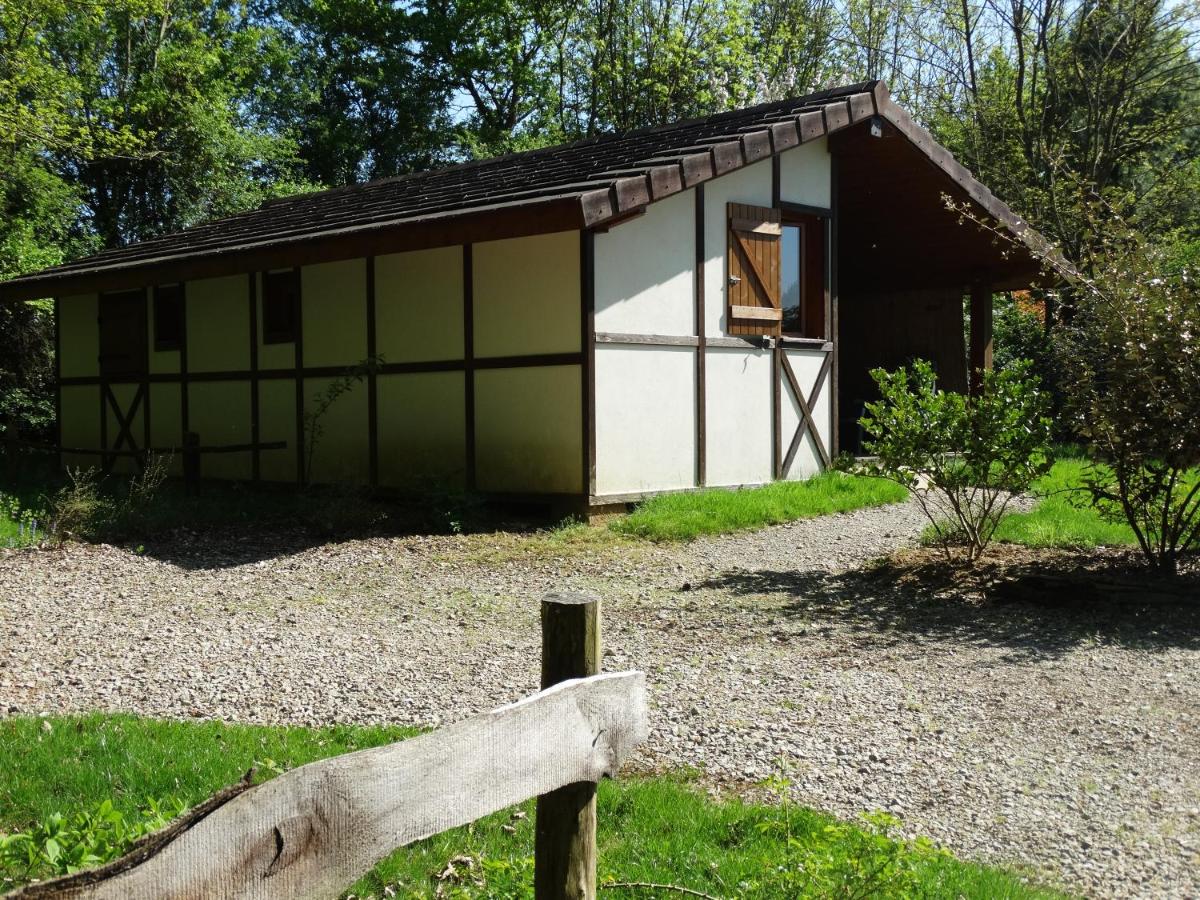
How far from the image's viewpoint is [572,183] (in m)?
10.5

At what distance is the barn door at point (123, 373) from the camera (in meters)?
16.0

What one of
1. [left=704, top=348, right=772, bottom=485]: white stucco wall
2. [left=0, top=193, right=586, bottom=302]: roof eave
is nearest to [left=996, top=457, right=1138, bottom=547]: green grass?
[left=704, top=348, right=772, bottom=485]: white stucco wall

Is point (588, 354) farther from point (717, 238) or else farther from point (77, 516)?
point (77, 516)

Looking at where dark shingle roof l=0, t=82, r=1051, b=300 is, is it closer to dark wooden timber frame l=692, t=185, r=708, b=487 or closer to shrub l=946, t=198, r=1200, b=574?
dark wooden timber frame l=692, t=185, r=708, b=487

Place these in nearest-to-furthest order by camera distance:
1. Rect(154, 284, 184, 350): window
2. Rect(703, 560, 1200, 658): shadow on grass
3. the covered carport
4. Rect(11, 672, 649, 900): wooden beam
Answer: Rect(11, 672, 649, 900): wooden beam
Rect(703, 560, 1200, 658): shadow on grass
the covered carport
Rect(154, 284, 184, 350): window

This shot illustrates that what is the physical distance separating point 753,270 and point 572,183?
260cm

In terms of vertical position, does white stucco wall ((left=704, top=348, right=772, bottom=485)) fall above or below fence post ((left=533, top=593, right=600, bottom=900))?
above

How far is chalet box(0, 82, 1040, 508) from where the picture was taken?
10.8m

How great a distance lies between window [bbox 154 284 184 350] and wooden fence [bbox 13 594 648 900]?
14057 mm

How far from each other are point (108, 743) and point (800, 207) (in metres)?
10.2

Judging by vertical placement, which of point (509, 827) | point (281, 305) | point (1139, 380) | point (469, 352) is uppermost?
point (281, 305)

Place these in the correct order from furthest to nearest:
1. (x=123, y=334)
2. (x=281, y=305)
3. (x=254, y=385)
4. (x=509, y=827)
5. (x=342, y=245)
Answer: (x=123, y=334) → (x=254, y=385) → (x=281, y=305) → (x=342, y=245) → (x=509, y=827)

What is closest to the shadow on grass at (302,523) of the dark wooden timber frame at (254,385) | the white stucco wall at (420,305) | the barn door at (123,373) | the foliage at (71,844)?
the white stucco wall at (420,305)

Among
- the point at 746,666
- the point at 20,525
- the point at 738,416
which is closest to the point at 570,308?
the point at 738,416
